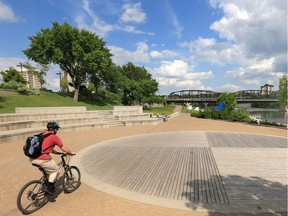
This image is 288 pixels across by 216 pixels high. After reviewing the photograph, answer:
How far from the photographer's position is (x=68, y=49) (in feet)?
115

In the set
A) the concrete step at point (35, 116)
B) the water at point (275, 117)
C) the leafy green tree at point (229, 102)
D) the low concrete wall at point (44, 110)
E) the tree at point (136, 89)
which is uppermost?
the tree at point (136, 89)

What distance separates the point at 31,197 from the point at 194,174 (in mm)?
4740

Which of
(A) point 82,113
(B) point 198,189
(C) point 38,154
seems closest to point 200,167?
(B) point 198,189

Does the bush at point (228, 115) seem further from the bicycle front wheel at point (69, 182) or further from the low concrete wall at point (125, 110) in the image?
the bicycle front wheel at point (69, 182)

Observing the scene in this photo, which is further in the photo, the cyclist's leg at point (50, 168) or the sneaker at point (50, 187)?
the sneaker at point (50, 187)

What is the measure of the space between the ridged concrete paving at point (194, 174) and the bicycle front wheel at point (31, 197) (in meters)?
1.52

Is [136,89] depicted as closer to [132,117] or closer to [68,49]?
[68,49]

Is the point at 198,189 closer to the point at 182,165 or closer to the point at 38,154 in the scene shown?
the point at 182,165

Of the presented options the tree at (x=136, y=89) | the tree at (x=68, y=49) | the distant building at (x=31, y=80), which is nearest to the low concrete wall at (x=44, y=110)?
the tree at (x=68, y=49)

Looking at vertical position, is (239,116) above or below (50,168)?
above

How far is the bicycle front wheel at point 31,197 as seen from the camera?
15.4ft

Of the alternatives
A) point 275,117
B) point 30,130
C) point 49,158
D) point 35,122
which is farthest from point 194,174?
point 275,117

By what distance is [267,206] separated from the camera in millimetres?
4902

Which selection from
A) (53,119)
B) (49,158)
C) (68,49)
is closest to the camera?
(49,158)
